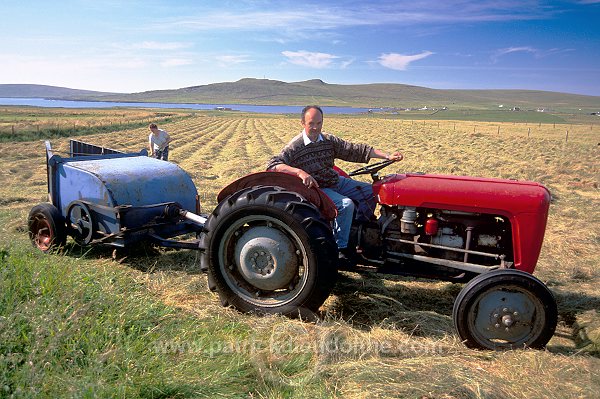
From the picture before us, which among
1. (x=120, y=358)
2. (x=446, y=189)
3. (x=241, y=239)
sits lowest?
(x=120, y=358)

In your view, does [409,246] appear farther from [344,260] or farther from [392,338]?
[392,338]

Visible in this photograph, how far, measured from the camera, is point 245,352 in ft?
9.78

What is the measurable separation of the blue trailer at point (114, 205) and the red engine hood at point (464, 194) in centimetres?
217

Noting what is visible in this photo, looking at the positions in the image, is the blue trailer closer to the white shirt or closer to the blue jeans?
the blue jeans

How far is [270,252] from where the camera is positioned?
369cm

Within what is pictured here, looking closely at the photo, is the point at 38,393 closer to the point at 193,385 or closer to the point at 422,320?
the point at 193,385

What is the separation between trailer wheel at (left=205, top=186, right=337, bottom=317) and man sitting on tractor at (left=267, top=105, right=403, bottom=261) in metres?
0.33

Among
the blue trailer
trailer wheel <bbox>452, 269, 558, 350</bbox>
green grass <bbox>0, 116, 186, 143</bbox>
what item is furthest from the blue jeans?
green grass <bbox>0, 116, 186, 143</bbox>

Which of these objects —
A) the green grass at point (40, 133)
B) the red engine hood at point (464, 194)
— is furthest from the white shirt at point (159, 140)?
the green grass at point (40, 133)

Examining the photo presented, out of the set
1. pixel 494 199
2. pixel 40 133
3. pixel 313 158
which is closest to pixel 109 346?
pixel 313 158

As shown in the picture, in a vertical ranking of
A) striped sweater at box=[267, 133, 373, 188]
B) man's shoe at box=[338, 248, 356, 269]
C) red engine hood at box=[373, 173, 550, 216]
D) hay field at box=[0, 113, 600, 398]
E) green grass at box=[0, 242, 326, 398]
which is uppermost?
striped sweater at box=[267, 133, 373, 188]

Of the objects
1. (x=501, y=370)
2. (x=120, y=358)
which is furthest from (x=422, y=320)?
(x=120, y=358)

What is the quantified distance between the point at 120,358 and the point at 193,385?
0.49m

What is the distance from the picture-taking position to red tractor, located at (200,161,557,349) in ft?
10.8
